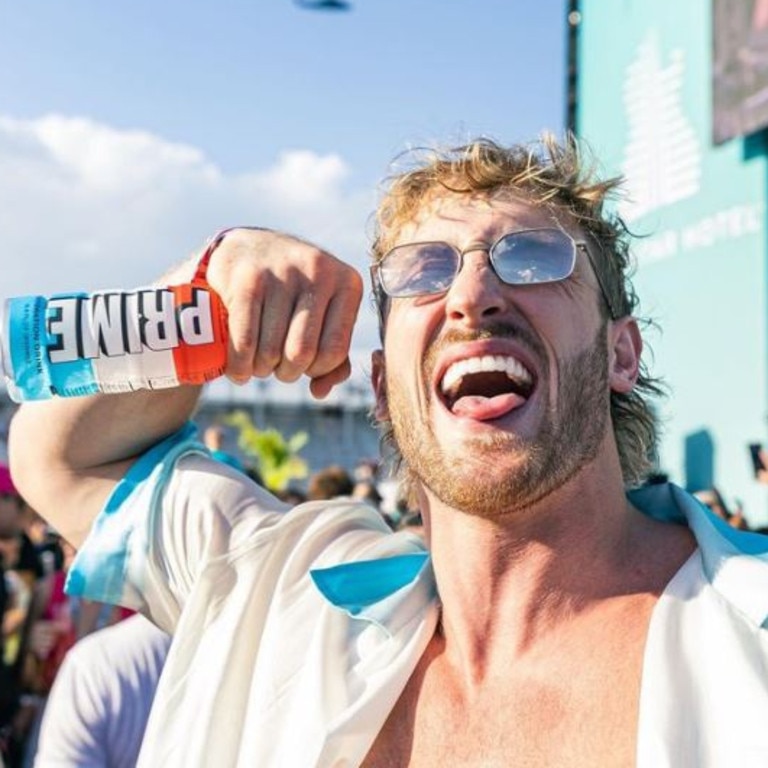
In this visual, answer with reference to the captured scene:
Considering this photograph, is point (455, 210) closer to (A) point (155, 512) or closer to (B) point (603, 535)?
(B) point (603, 535)

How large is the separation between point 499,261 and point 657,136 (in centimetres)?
999

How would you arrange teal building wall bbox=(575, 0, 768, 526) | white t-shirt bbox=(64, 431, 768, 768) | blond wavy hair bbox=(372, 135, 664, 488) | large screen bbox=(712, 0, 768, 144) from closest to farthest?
white t-shirt bbox=(64, 431, 768, 768)
blond wavy hair bbox=(372, 135, 664, 488)
large screen bbox=(712, 0, 768, 144)
teal building wall bbox=(575, 0, 768, 526)

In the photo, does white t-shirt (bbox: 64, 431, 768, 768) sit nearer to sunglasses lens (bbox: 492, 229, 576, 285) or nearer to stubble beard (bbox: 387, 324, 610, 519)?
stubble beard (bbox: 387, 324, 610, 519)

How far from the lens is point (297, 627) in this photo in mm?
1892

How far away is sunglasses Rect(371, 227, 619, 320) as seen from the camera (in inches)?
74.7

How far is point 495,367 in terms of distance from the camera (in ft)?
6.07

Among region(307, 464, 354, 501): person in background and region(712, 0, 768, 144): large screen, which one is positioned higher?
region(712, 0, 768, 144): large screen

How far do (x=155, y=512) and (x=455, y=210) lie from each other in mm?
802

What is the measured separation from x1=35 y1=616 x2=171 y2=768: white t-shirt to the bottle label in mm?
1550

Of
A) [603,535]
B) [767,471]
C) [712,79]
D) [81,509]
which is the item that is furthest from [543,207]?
[712,79]

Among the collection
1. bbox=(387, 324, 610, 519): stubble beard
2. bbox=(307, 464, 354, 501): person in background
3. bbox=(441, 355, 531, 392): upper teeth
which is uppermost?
bbox=(441, 355, 531, 392): upper teeth

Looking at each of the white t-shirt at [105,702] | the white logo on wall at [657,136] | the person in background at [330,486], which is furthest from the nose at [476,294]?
the white logo on wall at [657,136]

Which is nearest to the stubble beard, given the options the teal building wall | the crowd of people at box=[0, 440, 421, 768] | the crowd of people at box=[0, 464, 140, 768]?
the crowd of people at box=[0, 440, 421, 768]

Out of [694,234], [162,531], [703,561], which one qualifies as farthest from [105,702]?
[694,234]
